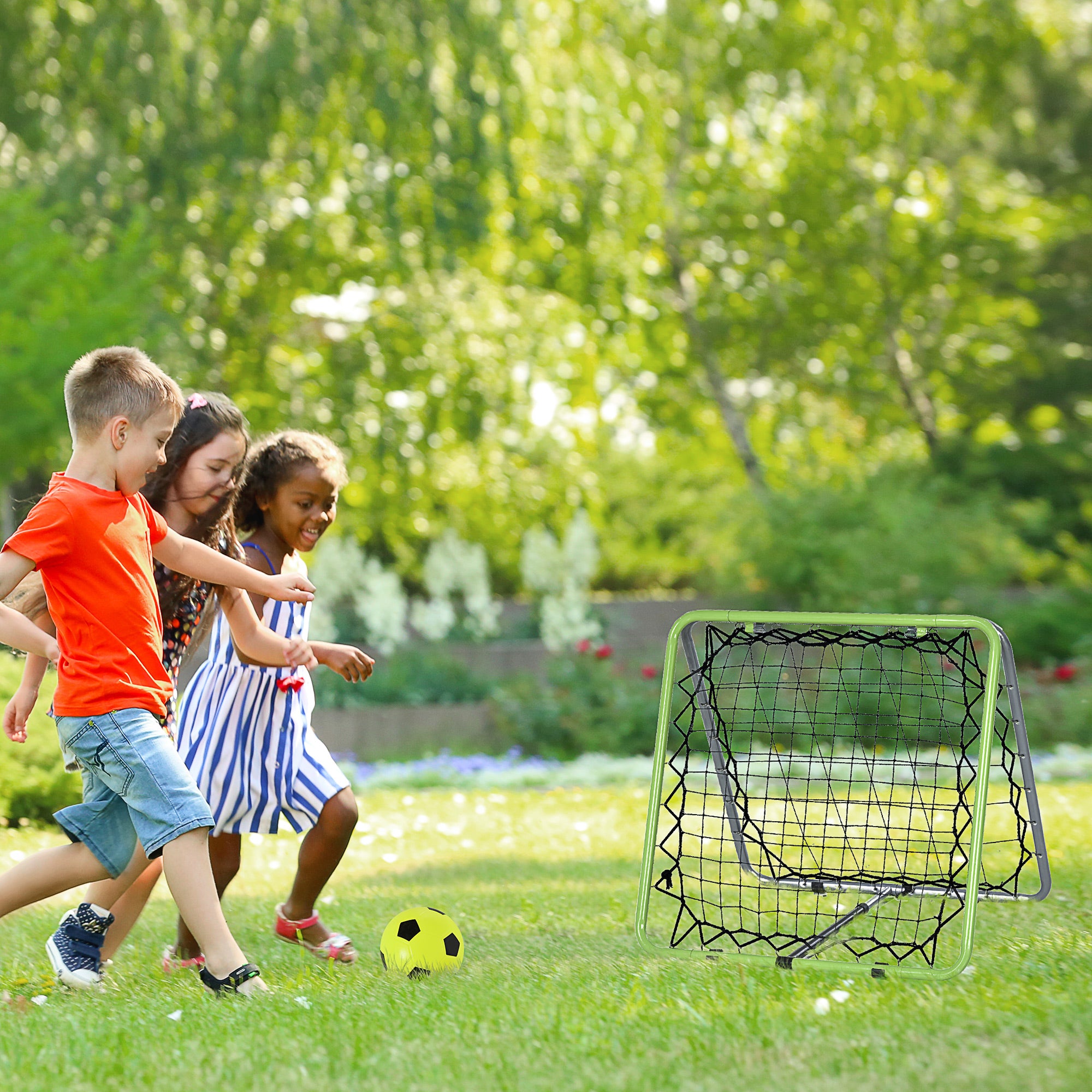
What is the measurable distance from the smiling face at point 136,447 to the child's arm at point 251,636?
0.51 meters

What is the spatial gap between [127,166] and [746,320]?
29.9ft

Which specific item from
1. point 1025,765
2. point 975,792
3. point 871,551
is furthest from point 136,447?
point 871,551

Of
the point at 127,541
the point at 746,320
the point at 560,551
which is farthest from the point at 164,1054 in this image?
the point at 746,320

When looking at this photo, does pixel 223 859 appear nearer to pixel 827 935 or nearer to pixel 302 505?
pixel 302 505

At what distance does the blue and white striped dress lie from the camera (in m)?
3.95

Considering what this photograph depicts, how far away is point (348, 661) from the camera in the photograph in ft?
11.7

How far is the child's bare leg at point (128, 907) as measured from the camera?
384cm

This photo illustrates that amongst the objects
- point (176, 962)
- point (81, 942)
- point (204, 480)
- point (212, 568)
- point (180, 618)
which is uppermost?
point (204, 480)

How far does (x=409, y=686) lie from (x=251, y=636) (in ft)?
25.6

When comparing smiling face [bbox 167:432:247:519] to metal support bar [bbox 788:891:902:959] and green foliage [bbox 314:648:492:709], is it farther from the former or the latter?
green foliage [bbox 314:648:492:709]

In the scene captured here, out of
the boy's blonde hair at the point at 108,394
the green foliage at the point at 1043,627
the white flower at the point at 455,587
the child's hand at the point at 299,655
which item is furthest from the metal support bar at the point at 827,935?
the green foliage at the point at 1043,627

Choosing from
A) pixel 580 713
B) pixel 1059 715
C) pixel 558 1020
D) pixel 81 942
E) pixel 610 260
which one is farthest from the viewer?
pixel 610 260

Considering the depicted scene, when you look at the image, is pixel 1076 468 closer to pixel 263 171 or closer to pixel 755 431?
pixel 755 431

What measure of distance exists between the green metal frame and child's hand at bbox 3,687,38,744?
70.7 inches
